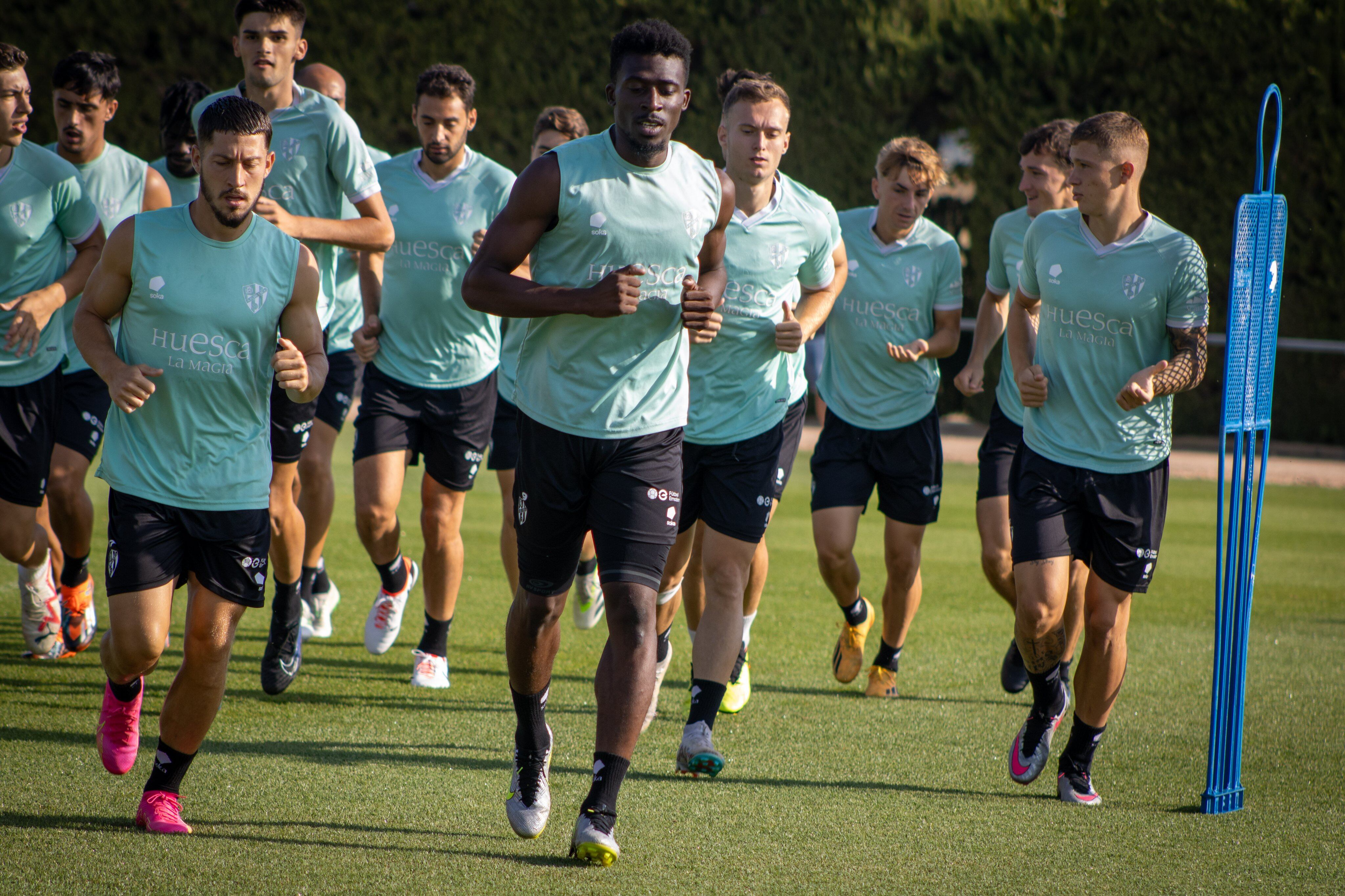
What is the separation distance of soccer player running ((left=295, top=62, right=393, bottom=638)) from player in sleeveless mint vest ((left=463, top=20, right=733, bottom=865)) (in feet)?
6.89

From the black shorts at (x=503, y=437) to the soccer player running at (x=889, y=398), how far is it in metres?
1.53

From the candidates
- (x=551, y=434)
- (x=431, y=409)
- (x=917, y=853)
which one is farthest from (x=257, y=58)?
(x=917, y=853)

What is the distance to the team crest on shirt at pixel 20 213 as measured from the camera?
532 cm

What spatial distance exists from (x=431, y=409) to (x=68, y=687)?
1916mm

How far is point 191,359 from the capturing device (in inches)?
152

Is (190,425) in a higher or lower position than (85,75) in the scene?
lower

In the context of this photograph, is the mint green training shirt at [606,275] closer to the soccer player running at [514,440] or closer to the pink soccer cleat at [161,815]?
the pink soccer cleat at [161,815]

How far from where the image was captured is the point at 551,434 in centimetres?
391

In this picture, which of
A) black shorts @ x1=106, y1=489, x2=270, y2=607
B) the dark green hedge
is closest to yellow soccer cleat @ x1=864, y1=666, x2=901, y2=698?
black shorts @ x1=106, y1=489, x2=270, y2=607

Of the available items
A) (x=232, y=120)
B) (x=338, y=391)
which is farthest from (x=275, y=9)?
(x=338, y=391)

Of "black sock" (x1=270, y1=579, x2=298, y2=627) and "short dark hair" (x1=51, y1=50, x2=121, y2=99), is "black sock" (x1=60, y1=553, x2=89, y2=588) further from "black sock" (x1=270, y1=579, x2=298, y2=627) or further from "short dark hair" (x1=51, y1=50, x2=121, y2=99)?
"short dark hair" (x1=51, y1=50, x2=121, y2=99)

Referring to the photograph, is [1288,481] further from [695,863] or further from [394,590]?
[695,863]

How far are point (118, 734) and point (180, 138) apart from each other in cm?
346

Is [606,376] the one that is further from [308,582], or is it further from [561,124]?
[561,124]
